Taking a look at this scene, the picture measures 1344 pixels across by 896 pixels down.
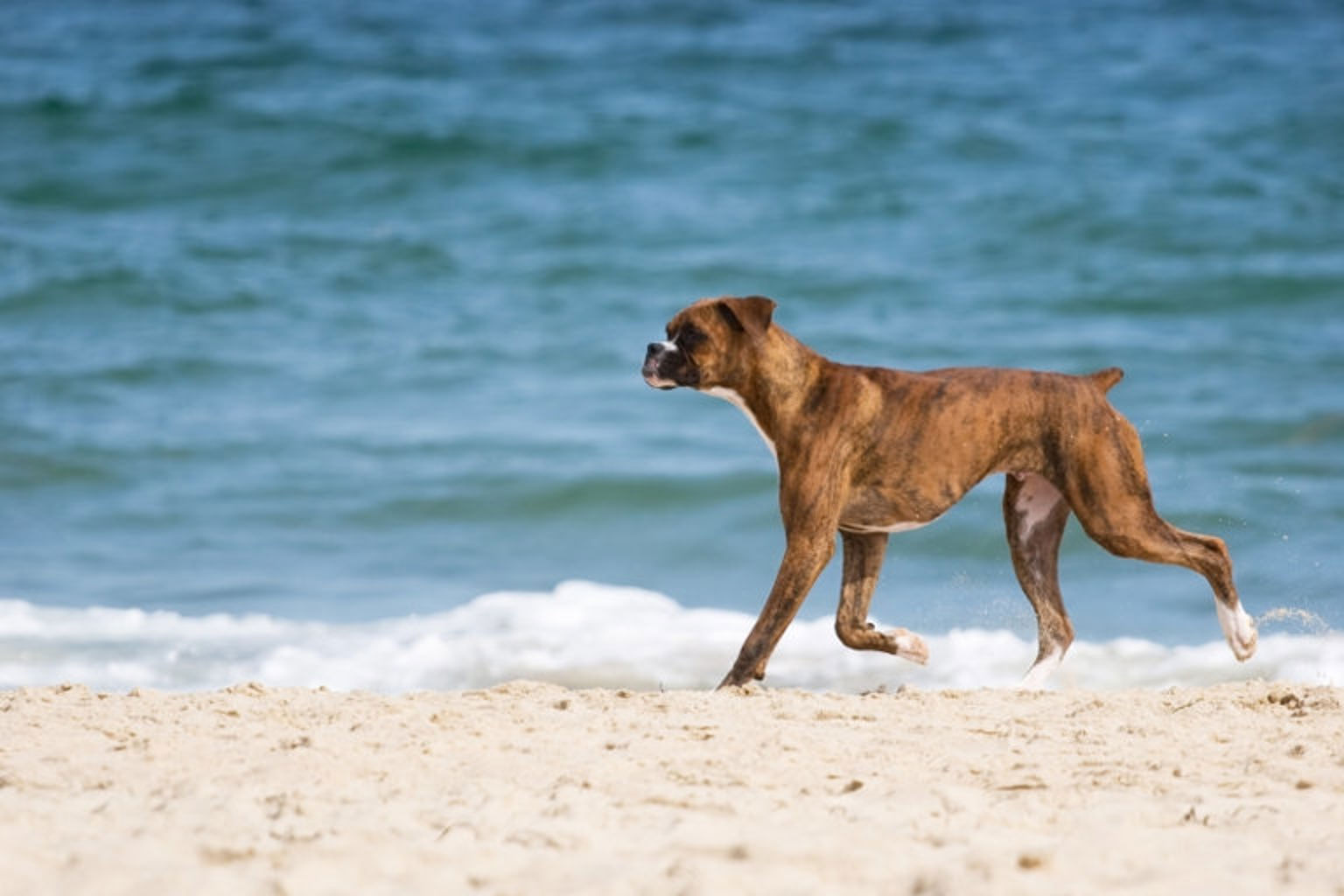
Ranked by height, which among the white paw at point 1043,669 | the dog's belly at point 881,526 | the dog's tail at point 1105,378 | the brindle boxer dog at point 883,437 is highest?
the dog's tail at point 1105,378

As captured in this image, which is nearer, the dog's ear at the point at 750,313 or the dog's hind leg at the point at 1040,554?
the dog's ear at the point at 750,313

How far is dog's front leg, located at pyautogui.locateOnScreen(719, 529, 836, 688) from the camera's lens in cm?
665

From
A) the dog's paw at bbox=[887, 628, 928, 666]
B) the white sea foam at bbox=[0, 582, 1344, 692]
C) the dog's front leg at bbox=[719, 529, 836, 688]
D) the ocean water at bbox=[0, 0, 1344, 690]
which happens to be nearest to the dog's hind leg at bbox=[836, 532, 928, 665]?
the dog's paw at bbox=[887, 628, 928, 666]

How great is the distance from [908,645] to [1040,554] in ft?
2.20

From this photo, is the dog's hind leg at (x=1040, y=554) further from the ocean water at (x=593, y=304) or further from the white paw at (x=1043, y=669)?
the ocean water at (x=593, y=304)

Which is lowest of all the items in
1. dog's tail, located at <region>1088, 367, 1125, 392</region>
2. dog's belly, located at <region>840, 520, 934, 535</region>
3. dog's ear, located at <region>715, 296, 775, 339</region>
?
dog's belly, located at <region>840, 520, 934, 535</region>

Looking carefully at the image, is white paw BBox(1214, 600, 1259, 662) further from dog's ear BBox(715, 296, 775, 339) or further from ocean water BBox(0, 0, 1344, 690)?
dog's ear BBox(715, 296, 775, 339)

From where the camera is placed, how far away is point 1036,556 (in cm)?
728

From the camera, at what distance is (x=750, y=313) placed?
A: 22.0ft

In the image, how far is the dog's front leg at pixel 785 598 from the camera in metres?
6.65

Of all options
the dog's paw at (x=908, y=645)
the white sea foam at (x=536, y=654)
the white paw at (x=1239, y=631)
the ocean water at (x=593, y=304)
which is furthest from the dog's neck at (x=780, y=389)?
the ocean water at (x=593, y=304)

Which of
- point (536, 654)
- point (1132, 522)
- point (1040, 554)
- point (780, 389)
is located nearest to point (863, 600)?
point (1040, 554)

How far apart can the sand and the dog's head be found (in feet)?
3.92

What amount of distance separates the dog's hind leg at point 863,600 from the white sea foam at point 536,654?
1.53 metres
